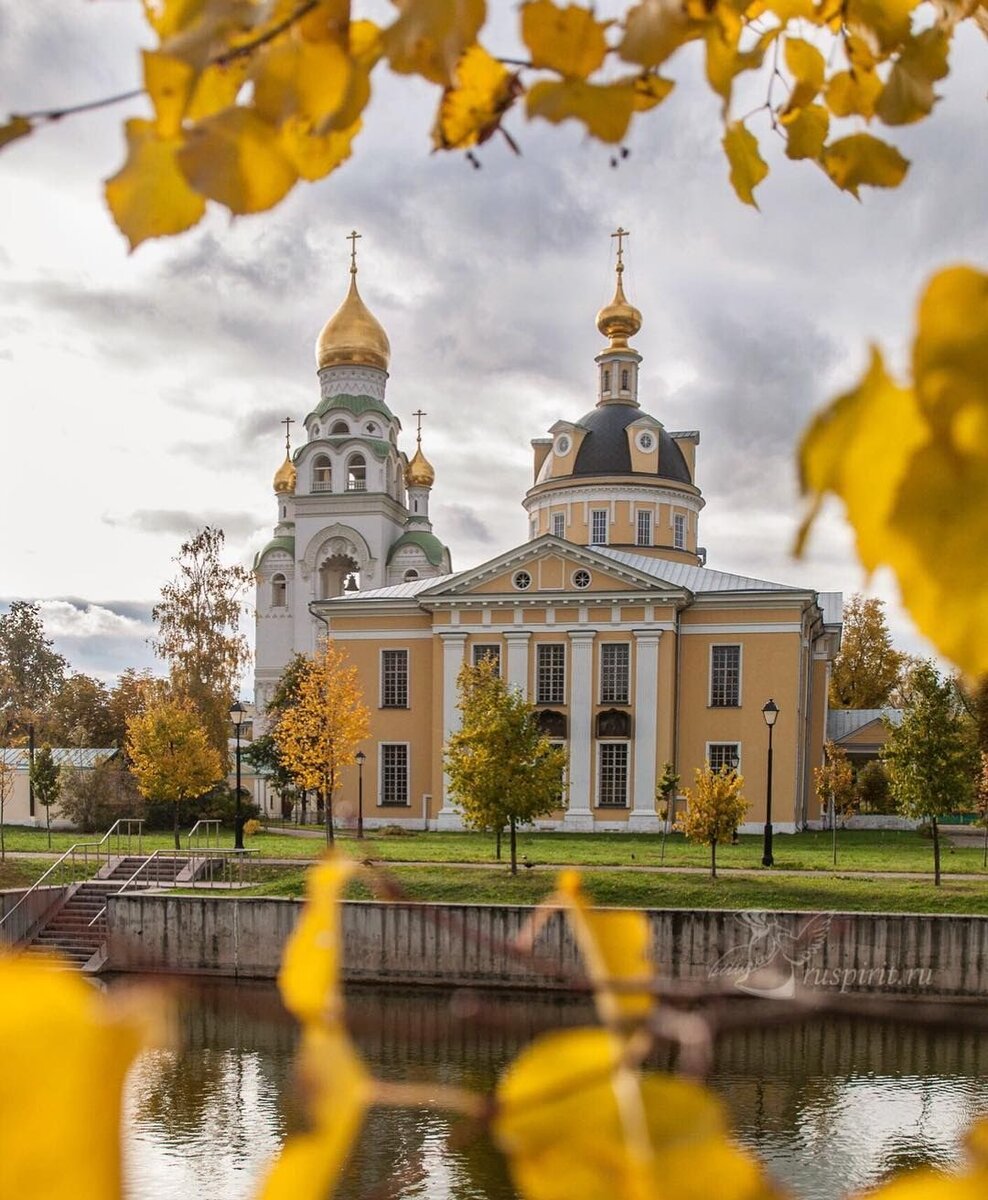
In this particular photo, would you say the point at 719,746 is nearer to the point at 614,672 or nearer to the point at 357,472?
the point at 614,672

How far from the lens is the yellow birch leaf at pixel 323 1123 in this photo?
42 cm

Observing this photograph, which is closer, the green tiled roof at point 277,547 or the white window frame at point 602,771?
the white window frame at point 602,771

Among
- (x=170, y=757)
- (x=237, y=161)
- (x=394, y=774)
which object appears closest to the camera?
(x=237, y=161)

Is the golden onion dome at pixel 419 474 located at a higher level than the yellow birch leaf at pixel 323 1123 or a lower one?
higher

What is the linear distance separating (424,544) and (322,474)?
522 centimetres

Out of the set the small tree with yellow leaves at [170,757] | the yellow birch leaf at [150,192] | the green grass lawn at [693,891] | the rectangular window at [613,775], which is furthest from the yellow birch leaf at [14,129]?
the rectangular window at [613,775]

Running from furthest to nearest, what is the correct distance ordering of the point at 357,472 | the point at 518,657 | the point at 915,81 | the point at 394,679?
the point at 357,472 < the point at 394,679 < the point at 518,657 < the point at 915,81

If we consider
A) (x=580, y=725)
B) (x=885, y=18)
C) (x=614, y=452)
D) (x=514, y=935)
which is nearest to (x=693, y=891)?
(x=514, y=935)

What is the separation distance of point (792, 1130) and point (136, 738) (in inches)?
778

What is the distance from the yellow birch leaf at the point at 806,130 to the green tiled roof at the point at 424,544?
44.6m

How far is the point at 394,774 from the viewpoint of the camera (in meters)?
31.7

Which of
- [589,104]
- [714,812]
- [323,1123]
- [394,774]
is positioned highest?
[589,104]

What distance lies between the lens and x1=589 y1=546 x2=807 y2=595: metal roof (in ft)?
98.2

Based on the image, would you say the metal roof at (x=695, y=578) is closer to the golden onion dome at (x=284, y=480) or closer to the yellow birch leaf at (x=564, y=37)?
the golden onion dome at (x=284, y=480)
